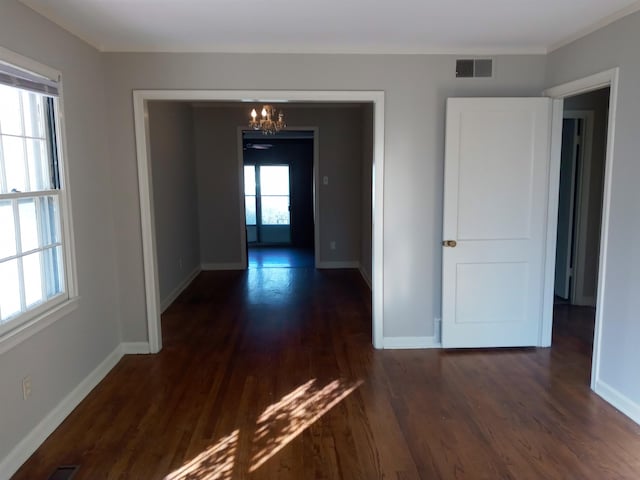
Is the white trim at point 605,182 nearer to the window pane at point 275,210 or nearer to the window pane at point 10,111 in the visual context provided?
the window pane at point 10,111

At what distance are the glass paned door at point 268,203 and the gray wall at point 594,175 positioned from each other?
6185 mm

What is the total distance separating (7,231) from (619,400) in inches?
145

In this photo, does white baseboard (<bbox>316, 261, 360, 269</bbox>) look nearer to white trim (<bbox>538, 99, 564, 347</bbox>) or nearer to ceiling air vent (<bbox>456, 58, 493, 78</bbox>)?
white trim (<bbox>538, 99, 564, 347</bbox>)

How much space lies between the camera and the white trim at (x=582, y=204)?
16.1 ft

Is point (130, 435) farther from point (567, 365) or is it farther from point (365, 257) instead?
point (365, 257)

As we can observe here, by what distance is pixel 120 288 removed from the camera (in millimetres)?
3789

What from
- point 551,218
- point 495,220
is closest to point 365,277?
point 495,220

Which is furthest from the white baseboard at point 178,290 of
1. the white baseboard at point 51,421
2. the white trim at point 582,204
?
the white trim at point 582,204

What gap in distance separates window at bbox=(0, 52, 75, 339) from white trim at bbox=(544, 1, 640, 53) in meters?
3.44

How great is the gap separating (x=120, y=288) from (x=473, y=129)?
3.11 m

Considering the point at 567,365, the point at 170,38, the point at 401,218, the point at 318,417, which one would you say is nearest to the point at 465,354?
the point at 567,365

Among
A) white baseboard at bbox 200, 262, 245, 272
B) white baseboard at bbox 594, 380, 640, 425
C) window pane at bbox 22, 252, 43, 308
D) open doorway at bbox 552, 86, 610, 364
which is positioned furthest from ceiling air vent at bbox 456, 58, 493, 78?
white baseboard at bbox 200, 262, 245, 272

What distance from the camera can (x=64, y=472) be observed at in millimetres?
2324

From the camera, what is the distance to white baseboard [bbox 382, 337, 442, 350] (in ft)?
12.9
